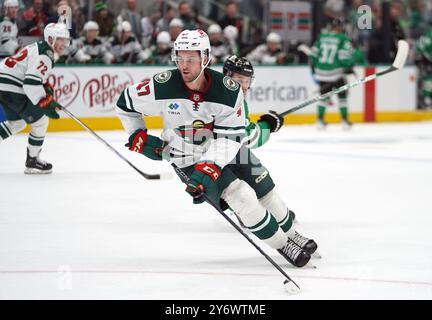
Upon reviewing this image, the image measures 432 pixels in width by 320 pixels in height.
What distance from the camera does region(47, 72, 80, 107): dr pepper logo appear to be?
1090cm

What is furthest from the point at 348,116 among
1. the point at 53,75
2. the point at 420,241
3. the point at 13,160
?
the point at 420,241

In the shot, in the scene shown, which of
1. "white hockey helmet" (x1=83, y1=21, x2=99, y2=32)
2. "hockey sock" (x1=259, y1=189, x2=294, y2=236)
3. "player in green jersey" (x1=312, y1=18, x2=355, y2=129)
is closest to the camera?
"hockey sock" (x1=259, y1=189, x2=294, y2=236)

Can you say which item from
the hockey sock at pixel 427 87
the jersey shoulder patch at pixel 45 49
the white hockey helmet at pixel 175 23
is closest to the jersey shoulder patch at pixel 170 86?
the jersey shoulder patch at pixel 45 49

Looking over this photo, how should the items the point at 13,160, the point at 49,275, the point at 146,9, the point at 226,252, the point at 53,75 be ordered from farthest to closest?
1. the point at 146,9
2. the point at 53,75
3. the point at 13,160
4. the point at 226,252
5. the point at 49,275

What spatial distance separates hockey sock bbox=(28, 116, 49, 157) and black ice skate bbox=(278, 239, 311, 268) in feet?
12.6

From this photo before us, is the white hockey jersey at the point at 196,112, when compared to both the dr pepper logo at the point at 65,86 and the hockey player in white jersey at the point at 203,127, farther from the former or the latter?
the dr pepper logo at the point at 65,86

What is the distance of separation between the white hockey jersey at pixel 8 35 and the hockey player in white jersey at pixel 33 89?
112 inches

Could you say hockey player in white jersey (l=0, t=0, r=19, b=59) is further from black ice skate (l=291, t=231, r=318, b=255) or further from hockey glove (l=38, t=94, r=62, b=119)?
black ice skate (l=291, t=231, r=318, b=255)

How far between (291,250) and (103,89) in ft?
23.9

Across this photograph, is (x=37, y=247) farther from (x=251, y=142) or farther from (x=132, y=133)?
(x=251, y=142)

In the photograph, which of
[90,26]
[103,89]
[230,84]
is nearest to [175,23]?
[90,26]

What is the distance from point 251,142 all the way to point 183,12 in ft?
23.9

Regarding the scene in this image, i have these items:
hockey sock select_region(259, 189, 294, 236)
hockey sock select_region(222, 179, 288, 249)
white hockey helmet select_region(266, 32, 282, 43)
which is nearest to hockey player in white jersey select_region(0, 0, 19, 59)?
white hockey helmet select_region(266, 32, 282, 43)
